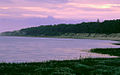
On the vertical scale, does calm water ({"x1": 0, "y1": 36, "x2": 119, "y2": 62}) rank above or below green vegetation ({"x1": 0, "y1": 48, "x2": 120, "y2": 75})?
below

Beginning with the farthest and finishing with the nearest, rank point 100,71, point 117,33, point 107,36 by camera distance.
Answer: point 107,36
point 117,33
point 100,71

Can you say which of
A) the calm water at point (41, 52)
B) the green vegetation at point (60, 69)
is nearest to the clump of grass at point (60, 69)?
the green vegetation at point (60, 69)

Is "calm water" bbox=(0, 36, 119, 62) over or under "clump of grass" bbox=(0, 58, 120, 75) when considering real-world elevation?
under

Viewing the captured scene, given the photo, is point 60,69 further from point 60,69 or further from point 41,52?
point 41,52

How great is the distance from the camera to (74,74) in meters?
21.2

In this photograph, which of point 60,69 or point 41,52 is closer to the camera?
point 60,69

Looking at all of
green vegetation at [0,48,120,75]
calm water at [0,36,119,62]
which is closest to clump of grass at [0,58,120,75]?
green vegetation at [0,48,120,75]

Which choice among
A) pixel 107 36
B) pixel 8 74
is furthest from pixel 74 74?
pixel 107 36

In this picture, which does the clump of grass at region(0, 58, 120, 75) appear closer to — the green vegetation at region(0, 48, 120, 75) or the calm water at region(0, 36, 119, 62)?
the green vegetation at region(0, 48, 120, 75)

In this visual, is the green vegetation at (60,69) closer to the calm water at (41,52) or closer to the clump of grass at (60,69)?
the clump of grass at (60,69)

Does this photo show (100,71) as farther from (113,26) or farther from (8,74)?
(113,26)

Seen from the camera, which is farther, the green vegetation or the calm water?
the calm water

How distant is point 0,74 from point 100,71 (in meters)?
10.1

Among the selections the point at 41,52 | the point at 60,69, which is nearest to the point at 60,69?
the point at 60,69
